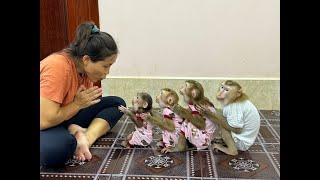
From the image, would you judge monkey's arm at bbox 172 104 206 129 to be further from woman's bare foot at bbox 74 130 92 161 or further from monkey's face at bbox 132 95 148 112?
woman's bare foot at bbox 74 130 92 161

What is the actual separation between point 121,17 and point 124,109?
28.6 inches

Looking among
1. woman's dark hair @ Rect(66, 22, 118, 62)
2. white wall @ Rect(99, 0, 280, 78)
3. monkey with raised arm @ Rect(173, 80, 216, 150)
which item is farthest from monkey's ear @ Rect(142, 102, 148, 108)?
white wall @ Rect(99, 0, 280, 78)

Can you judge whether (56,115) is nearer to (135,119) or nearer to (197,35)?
(135,119)

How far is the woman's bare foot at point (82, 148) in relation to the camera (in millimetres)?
1553

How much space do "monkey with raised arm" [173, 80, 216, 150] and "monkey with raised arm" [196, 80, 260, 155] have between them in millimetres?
24

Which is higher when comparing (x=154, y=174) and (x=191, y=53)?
(x=191, y=53)

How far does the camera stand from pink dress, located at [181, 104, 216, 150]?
1565 mm

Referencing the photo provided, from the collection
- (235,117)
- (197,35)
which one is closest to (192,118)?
(235,117)

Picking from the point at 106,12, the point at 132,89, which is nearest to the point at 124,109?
the point at 132,89
